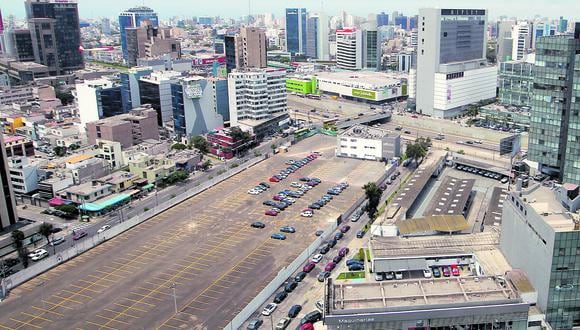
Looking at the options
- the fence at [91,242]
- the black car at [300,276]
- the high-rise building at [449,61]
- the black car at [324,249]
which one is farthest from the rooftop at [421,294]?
the high-rise building at [449,61]

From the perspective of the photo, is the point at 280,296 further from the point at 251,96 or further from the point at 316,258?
the point at 251,96

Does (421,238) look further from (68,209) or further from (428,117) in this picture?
(428,117)

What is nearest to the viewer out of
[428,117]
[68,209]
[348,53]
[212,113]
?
[68,209]

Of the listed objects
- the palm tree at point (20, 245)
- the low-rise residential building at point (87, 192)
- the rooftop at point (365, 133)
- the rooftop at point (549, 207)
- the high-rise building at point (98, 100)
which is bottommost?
the palm tree at point (20, 245)

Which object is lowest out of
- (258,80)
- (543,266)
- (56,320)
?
(56,320)

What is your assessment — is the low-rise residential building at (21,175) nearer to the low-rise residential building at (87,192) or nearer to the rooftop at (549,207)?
the low-rise residential building at (87,192)

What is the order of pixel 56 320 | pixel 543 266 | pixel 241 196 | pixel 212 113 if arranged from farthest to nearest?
pixel 212 113 < pixel 241 196 < pixel 56 320 < pixel 543 266

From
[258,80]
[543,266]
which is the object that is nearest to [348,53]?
[258,80]

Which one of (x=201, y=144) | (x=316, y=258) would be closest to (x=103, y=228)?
(x=316, y=258)
